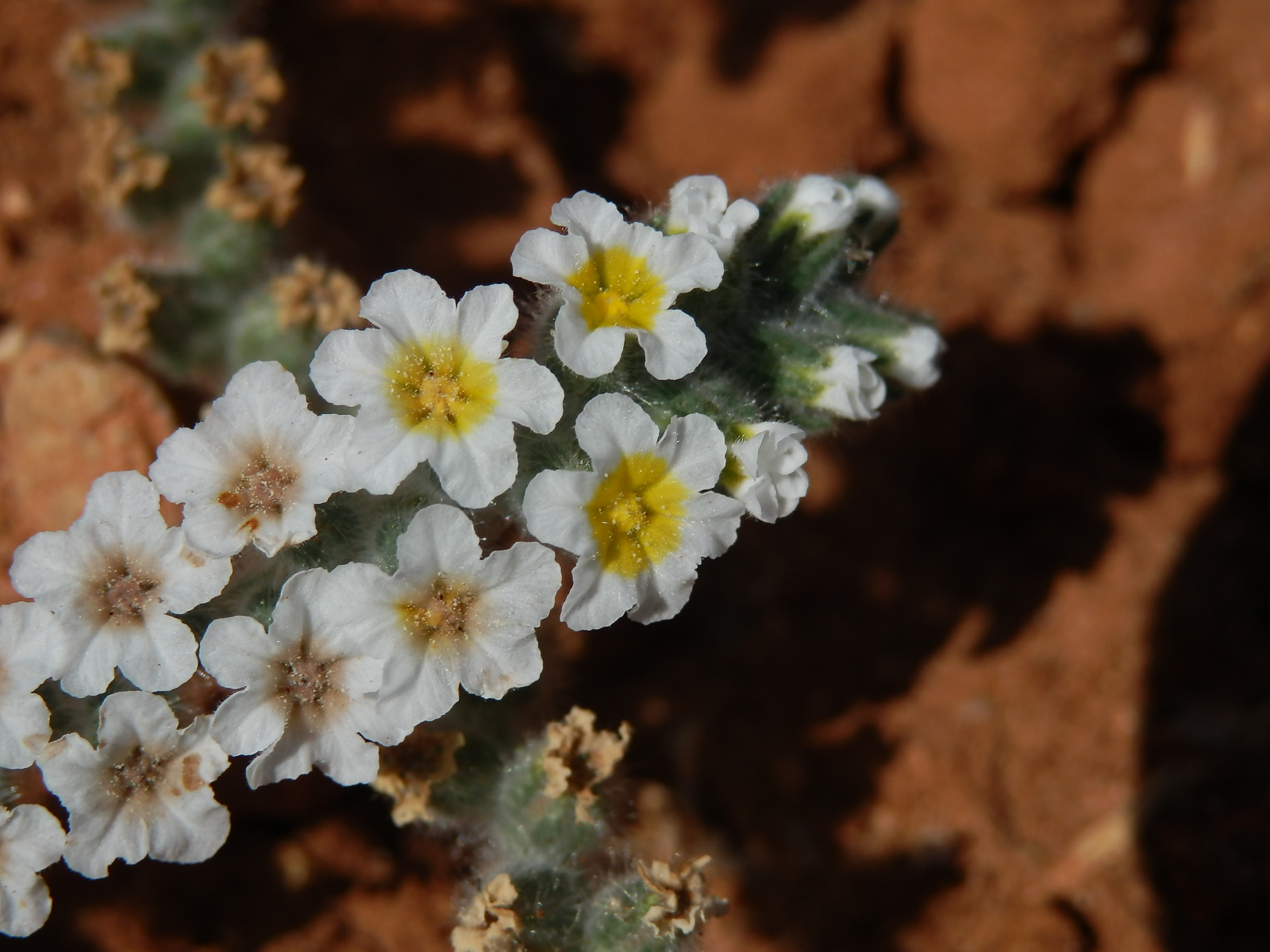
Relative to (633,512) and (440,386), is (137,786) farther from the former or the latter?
(633,512)

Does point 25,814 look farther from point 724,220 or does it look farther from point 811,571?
point 811,571

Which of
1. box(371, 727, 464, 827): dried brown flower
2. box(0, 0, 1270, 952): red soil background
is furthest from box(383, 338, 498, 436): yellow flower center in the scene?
box(0, 0, 1270, 952): red soil background

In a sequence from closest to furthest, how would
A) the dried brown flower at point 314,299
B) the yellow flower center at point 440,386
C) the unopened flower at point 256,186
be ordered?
the yellow flower center at point 440,386 < the dried brown flower at point 314,299 < the unopened flower at point 256,186

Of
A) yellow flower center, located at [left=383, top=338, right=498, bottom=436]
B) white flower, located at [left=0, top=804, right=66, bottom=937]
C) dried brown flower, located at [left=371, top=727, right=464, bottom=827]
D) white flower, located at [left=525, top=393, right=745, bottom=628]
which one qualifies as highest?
yellow flower center, located at [left=383, top=338, right=498, bottom=436]

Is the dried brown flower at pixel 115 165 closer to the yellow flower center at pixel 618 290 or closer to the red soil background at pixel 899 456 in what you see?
the red soil background at pixel 899 456

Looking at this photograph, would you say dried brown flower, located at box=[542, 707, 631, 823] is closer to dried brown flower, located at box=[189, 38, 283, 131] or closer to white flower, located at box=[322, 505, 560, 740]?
white flower, located at box=[322, 505, 560, 740]

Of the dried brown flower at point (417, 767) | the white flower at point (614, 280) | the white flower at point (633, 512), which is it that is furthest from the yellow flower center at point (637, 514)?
the dried brown flower at point (417, 767)
